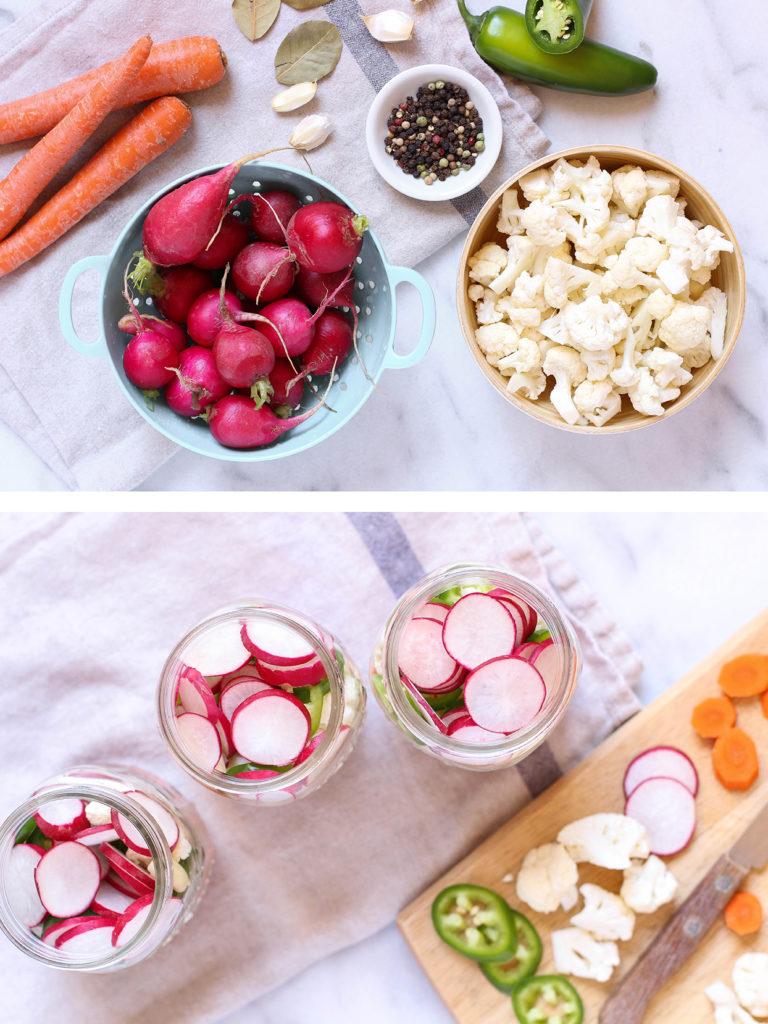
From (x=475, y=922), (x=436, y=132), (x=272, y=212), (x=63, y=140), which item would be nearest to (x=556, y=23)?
(x=436, y=132)

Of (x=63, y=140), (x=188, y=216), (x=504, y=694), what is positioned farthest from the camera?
(x=63, y=140)

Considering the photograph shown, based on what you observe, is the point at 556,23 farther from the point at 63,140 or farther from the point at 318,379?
the point at 63,140

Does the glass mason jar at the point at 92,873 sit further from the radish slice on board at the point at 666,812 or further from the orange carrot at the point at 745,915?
the orange carrot at the point at 745,915

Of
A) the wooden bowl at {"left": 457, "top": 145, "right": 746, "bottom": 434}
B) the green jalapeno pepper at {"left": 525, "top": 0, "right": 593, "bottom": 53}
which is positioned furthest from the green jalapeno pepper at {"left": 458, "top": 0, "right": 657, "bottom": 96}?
the wooden bowl at {"left": 457, "top": 145, "right": 746, "bottom": 434}

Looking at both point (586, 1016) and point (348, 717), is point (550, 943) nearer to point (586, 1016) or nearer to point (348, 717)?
point (586, 1016)

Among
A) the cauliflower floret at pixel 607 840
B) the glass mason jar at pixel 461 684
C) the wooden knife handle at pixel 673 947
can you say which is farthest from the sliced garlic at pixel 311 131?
the wooden knife handle at pixel 673 947

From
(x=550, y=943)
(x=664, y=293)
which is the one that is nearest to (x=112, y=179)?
(x=664, y=293)
